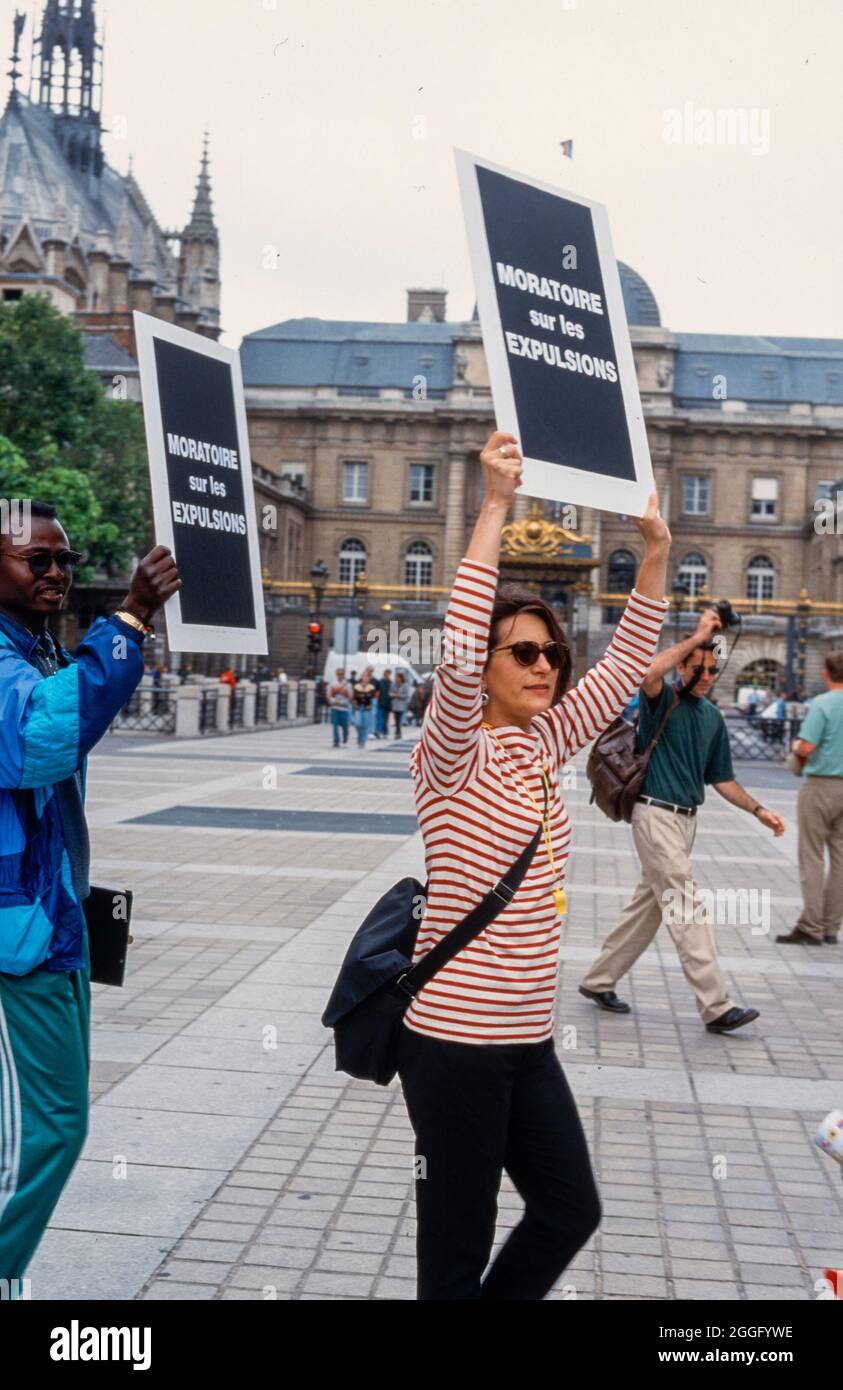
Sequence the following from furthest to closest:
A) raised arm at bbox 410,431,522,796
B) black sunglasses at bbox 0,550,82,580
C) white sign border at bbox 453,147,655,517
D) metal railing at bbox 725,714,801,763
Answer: metal railing at bbox 725,714,801,763, white sign border at bbox 453,147,655,517, black sunglasses at bbox 0,550,82,580, raised arm at bbox 410,431,522,796

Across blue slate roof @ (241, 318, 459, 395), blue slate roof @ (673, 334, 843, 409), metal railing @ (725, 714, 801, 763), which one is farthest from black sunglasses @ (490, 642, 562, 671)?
blue slate roof @ (241, 318, 459, 395)

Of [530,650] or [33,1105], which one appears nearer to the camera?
[33,1105]

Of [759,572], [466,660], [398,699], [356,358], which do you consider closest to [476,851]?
[466,660]

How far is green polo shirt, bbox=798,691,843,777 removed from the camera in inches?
395

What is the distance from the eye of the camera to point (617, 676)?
142 inches

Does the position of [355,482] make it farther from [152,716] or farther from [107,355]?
[152,716]

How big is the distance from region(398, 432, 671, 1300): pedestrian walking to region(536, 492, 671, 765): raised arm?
10.0 inches

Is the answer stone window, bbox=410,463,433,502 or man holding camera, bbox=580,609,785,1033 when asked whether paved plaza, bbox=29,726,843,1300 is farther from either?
stone window, bbox=410,463,433,502

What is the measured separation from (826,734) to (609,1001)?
3.09 metres

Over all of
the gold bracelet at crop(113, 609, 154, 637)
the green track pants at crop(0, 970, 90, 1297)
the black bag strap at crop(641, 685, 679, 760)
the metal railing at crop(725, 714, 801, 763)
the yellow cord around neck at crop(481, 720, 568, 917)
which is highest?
the gold bracelet at crop(113, 609, 154, 637)
